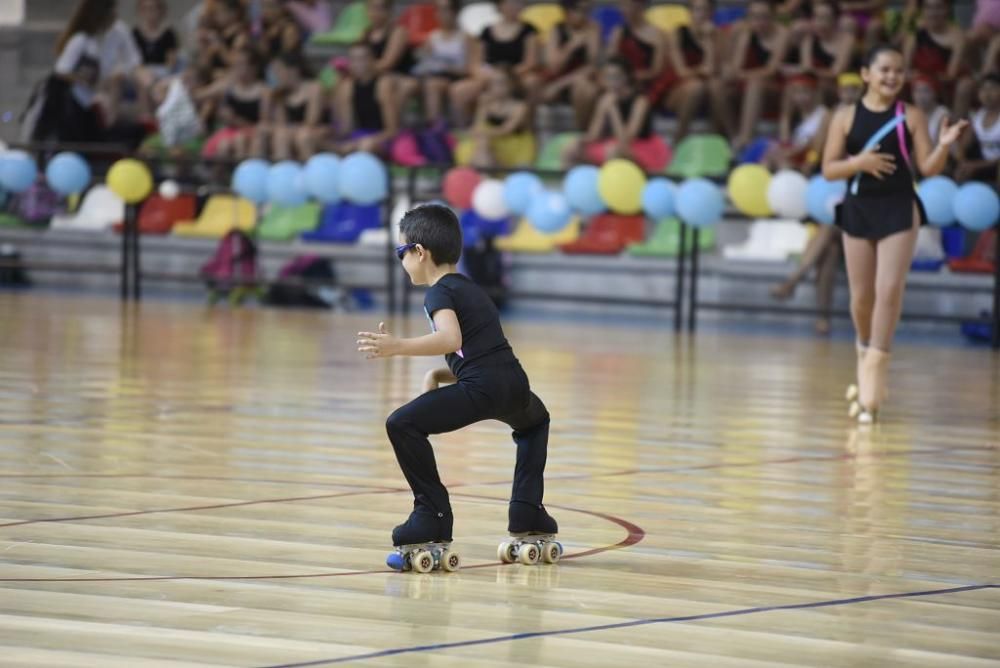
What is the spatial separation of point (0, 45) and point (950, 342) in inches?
405

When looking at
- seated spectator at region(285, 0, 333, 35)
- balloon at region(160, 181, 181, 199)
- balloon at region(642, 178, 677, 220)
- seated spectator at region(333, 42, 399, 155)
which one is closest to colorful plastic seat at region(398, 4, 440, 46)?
seated spectator at region(285, 0, 333, 35)

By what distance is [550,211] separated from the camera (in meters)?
12.4

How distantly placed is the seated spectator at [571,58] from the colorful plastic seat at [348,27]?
7.22ft

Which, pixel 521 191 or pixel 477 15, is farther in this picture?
pixel 477 15

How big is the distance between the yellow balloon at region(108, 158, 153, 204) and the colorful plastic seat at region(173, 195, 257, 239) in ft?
3.79

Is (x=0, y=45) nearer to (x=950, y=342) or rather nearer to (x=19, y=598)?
(x=950, y=342)

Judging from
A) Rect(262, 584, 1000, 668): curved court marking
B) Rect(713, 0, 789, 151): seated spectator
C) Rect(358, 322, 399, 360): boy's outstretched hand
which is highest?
Rect(713, 0, 789, 151): seated spectator

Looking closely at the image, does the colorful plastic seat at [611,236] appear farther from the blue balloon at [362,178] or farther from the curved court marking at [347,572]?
the curved court marking at [347,572]

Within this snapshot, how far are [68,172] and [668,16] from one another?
5.09m

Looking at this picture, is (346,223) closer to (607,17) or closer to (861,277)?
(607,17)

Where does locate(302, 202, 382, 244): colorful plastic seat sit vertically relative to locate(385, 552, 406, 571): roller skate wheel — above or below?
above

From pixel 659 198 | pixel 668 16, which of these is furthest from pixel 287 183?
pixel 668 16

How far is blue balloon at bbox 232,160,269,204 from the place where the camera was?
13.5 m

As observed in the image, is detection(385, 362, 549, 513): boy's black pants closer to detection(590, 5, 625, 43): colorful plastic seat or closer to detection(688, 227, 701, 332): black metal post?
detection(688, 227, 701, 332): black metal post
